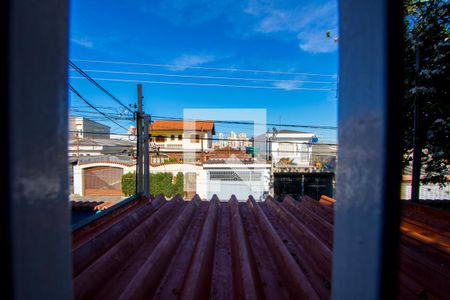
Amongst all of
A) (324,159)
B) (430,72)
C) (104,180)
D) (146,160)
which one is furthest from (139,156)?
(324,159)

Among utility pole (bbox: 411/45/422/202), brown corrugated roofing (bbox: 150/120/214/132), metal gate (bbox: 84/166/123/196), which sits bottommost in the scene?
metal gate (bbox: 84/166/123/196)

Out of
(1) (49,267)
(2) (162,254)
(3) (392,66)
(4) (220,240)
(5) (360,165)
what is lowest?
(4) (220,240)

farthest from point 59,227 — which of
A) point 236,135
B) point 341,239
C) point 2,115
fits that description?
point 236,135

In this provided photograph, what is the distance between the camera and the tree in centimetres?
357

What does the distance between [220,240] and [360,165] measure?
1517mm

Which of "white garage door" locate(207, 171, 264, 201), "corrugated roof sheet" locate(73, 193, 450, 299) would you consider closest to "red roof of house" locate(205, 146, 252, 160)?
"white garage door" locate(207, 171, 264, 201)

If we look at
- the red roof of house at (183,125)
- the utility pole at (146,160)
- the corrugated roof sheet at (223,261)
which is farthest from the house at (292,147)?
the corrugated roof sheet at (223,261)

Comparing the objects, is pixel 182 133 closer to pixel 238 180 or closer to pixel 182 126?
pixel 182 126

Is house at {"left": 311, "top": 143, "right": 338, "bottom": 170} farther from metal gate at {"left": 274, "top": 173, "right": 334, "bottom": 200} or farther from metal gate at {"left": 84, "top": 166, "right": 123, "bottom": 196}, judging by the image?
metal gate at {"left": 84, "top": 166, "right": 123, "bottom": 196}

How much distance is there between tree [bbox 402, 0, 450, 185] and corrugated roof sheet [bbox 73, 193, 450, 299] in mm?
2902

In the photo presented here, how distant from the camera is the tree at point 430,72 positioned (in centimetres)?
357

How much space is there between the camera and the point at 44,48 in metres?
0.36

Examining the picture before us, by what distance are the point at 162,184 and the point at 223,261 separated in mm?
13562

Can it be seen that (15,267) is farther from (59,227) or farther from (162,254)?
(162,254)
